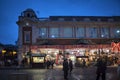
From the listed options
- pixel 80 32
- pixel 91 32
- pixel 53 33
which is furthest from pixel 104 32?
pixel 53 33

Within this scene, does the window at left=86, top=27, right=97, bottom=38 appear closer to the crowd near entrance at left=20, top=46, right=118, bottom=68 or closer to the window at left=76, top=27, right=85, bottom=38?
the window at left=76, top=27, right=85, bottom=38

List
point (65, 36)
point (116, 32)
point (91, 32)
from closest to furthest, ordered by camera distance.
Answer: point (65, 36), point (91, 32), point (116, 32)

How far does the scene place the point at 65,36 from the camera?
6856 centimetres

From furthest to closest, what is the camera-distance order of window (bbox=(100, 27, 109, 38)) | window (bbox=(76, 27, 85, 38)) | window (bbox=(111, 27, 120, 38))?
window (bbox=(111, 27, 120, 38)) → window (bbox=(100, 27, 109, 38)) → window (bbox=(76, 27, 85, 38))

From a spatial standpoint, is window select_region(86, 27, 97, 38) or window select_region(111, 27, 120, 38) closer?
window select_region(86, 27, 97, 38)

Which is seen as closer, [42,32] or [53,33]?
[42,32]

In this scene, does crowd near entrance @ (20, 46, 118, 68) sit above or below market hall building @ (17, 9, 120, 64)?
below

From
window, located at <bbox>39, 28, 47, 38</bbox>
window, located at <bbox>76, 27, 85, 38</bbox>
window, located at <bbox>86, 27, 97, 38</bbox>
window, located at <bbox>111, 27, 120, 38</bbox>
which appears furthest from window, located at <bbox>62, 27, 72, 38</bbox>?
window, located at <bbox>111, 27, 120, 38</bbox>

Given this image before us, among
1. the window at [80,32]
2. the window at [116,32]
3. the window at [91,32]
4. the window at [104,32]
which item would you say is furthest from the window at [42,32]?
the window at [116,32]

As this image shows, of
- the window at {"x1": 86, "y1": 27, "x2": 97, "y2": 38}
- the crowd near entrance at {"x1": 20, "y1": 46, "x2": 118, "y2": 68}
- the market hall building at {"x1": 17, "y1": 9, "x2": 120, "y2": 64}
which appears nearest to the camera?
the crowd near entrance at {"x1": 20, "y1": 46, "x2": 118, "y2": 68}

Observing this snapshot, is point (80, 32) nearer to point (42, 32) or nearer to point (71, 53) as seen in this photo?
point (71, 53)

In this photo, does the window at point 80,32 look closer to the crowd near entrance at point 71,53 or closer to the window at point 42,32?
the crowd near entrance at point 71,53

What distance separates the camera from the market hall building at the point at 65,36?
2566 inches

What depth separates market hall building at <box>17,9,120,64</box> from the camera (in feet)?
214
